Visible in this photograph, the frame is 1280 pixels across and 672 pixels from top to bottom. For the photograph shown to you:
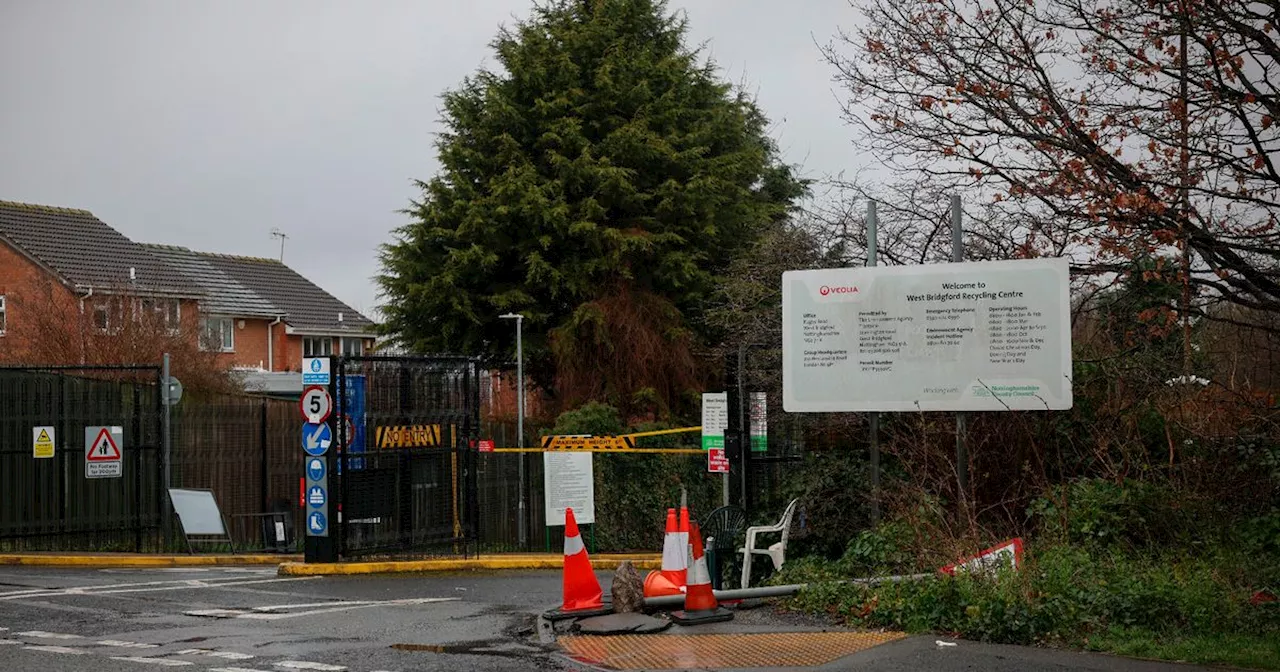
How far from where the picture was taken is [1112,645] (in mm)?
10164

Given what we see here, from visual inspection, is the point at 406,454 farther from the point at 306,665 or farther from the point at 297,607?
the point at 306,665

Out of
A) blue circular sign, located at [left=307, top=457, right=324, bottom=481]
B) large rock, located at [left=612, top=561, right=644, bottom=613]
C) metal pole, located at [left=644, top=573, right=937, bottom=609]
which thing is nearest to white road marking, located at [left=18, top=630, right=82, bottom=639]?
large rock, located at [left=612, top=561, right=644, bottom=613]

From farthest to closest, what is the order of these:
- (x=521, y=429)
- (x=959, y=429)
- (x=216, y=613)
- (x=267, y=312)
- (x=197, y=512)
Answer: (x=267, y=312) < (x=521, y=429) < (x=197, y=512) < (x=959, y=429) < (x=216, y=613)

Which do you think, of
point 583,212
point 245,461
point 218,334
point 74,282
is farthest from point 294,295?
point 245,461

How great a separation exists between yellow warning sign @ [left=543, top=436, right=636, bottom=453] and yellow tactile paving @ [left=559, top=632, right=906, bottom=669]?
1497 centimetres

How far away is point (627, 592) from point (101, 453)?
13438 mm

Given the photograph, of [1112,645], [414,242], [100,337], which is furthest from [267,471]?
[1112,645]

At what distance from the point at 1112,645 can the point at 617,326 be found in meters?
29.1

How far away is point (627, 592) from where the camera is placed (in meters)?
12.5

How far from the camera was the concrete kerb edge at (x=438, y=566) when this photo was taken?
18562mm

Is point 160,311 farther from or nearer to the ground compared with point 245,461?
farther from the ground

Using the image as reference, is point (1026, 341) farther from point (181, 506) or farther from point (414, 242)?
point (414, 242)

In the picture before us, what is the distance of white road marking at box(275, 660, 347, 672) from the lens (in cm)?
1009

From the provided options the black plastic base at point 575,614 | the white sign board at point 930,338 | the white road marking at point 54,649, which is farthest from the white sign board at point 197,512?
the white sign board at point 930,338
